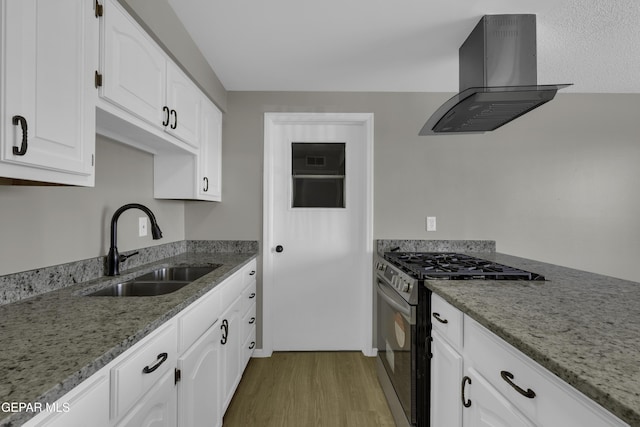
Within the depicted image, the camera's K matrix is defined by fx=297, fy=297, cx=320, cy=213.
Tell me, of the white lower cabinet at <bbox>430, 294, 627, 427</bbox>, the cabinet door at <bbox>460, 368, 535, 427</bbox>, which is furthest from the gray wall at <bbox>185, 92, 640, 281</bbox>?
the cabinet door at <bbox>460, 368, 535, 427</bbox>

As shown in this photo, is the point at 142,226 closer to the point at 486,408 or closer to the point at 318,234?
the point at 318,234

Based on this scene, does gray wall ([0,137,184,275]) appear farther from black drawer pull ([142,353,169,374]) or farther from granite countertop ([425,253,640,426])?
granite countertop ([425,253,640,426])

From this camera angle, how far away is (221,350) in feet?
5.32

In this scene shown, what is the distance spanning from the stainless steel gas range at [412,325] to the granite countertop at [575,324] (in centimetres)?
10

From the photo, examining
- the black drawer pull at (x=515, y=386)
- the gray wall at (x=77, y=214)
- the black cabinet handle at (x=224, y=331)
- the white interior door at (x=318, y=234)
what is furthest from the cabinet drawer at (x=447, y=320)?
the gray wall at (x=77, y=214)

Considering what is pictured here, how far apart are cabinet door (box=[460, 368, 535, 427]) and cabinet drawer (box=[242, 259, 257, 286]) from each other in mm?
1496

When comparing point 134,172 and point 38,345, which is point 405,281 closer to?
point 38,345

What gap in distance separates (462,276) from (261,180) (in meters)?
1.74

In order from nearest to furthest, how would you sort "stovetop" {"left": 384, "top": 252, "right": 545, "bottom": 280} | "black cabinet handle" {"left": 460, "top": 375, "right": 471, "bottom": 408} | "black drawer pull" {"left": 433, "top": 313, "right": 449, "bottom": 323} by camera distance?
1. "black cabinet handle" {"left": 460, "top": 375, "right": 471, "bottom": 408}
2. "black drawer pull" {"left": 433, "top": 313, "right": 449, "bottom": 323}
3. "stovetop" {"left": 384, "top": 252, "right": 545, "bottom": 280}

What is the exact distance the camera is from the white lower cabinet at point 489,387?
654 millimetres

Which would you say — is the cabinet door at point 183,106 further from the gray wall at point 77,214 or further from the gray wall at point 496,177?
the gray wall at point 496,177

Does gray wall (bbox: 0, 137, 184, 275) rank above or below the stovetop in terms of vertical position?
above

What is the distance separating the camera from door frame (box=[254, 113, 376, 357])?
2.53 metres

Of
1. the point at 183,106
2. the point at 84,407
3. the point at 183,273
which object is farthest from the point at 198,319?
the point at 183,106
